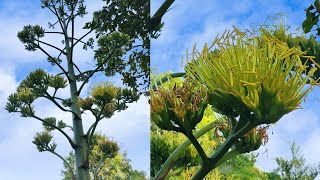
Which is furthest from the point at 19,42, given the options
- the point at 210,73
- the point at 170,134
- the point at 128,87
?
the point at 210,73

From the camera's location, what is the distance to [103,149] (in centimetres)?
207

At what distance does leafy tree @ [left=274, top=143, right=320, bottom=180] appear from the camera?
7.95ft

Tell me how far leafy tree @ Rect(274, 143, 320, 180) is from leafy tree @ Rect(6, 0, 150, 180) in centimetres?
69

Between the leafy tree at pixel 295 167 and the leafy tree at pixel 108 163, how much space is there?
685mm

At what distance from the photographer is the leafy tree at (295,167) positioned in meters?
2.42

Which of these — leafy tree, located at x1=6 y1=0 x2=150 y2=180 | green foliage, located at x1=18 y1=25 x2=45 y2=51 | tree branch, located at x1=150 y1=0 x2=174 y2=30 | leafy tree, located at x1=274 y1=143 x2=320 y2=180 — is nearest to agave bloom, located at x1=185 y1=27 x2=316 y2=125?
tree branch, located at x1=150 y1=0 x2=174 y2=30

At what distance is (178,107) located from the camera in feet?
3.51

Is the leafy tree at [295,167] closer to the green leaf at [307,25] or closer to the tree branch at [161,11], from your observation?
the tree branch at [161,11]

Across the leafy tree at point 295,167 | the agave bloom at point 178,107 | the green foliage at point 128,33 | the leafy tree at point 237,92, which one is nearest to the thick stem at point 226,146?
the leafy tree at point 237,92

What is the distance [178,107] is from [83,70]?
1.09 meters

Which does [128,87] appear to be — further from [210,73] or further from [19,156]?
[210,73]

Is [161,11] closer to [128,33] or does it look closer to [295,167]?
[128,33]

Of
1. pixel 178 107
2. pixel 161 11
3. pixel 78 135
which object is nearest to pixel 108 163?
pixel 78 135

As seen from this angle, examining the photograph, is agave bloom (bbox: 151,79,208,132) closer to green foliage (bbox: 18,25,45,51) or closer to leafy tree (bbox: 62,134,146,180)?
leafy tree (bbox: 62,134,146,180)
